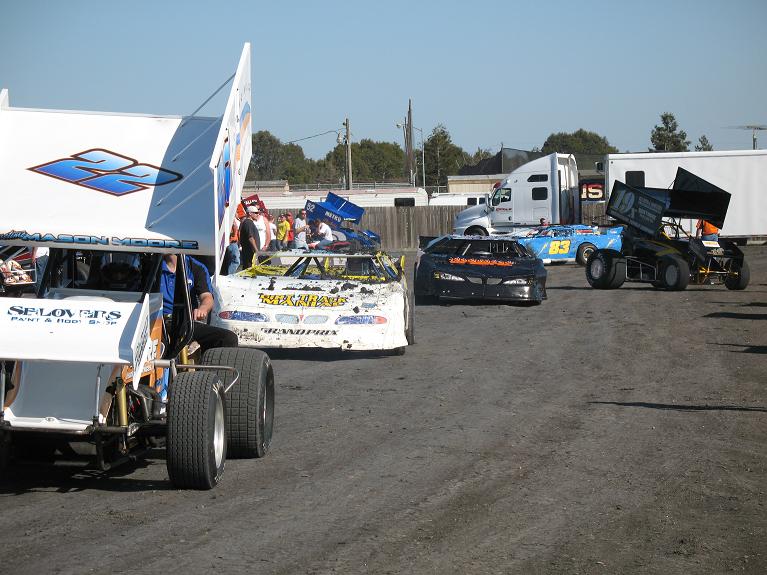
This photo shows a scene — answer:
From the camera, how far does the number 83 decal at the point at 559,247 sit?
2952cm

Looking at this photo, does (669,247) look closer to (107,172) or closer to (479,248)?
(479,248)

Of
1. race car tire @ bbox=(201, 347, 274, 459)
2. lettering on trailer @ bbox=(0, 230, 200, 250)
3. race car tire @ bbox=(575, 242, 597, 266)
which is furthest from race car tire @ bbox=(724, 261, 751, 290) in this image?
lettering on trailer @ bbox=(0, 230, 200, 250)

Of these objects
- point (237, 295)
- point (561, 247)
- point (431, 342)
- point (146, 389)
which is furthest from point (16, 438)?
point (561, 247)

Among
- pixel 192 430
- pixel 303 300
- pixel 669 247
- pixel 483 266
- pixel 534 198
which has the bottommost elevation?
pixel 192 430

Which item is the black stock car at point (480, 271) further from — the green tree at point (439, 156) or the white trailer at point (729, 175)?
the green tree at point (439, 156)

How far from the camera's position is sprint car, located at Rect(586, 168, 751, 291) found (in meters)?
21.3

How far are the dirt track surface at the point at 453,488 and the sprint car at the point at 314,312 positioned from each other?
358 mm

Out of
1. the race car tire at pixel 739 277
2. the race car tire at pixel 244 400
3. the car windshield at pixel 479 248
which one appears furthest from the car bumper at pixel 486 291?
the race car tire at pixel 244 400

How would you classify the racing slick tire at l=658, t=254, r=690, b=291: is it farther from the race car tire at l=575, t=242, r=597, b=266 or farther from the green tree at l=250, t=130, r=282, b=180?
the green tree at l=250, t=130, r=282, b=180

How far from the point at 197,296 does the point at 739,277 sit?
55.6 ft

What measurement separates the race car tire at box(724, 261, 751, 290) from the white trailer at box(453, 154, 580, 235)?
13522 millimetres

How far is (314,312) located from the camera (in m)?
11.8

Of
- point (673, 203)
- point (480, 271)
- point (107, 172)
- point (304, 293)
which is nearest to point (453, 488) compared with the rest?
point (107, 172)

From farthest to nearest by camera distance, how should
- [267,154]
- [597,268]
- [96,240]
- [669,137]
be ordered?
[267,154]
[669,137]
[597,268]
[96,240]
